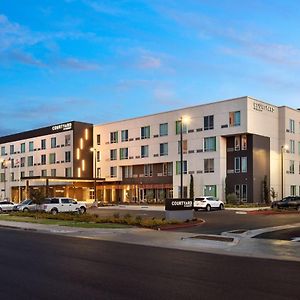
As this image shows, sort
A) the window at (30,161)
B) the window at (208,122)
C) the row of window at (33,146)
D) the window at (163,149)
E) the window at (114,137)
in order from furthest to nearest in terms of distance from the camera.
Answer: the window at (30,161), the row of window at (33,146), the window at (114,137), the window at (163,149), the window at (208,122)

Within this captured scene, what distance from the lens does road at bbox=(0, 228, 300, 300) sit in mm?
8695

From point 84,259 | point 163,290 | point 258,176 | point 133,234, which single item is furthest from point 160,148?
point 163,290

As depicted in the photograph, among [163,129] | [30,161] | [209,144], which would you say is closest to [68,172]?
[30,161]

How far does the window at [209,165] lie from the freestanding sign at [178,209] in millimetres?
33449

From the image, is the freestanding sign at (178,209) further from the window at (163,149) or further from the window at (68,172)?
the window at (68,172)

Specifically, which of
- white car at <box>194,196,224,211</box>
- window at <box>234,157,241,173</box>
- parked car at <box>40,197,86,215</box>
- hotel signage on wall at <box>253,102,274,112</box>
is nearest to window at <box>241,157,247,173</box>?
window at <box>234,157,241,173</box>

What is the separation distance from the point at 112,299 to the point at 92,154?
7554cm

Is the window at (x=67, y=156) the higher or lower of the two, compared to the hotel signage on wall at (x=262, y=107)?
lower

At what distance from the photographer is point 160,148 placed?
70188mm

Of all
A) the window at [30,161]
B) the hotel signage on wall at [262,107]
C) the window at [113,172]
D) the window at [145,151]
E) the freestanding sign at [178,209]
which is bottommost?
the freestanding sign at [178,209]

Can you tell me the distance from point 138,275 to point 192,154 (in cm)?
5520

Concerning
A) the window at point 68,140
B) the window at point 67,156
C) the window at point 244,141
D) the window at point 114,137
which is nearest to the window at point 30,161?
the window at point 67,156

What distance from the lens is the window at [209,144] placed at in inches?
2470

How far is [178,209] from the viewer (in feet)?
96.1
